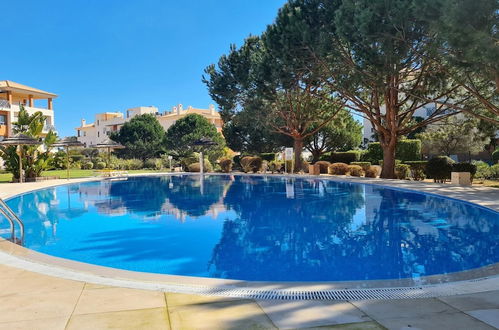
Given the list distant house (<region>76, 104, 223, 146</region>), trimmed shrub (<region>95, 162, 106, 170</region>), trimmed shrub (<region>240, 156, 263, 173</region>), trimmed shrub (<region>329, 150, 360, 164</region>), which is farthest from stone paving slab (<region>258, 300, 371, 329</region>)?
distant house (<region>76, 104, 223, 146</region>)

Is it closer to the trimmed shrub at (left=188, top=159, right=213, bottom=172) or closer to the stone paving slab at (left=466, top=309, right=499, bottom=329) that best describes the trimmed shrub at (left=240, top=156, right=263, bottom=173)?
the trimmed shrub at (left=188, top=159, right=213, bottom=172)

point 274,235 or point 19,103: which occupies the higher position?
point 19,103

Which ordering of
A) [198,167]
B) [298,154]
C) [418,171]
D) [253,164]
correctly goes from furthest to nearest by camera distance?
[198,167] → [253,164] → [298,154] → [418,171]

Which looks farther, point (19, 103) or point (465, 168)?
point (19, 103)

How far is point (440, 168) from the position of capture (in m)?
19.6

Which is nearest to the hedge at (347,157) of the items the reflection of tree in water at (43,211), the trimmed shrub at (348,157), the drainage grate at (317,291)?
the trimmed shrub at (348,157)

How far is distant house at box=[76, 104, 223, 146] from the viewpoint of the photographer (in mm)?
79625

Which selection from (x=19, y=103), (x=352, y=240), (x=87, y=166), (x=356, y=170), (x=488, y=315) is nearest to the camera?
(x=488, y=315)

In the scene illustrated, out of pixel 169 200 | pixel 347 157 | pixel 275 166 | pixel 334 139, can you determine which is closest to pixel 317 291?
pixel 169 200

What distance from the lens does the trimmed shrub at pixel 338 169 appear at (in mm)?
27141

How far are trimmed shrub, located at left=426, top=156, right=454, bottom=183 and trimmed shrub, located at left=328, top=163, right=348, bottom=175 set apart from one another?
724cm

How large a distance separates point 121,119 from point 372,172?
72356 mm

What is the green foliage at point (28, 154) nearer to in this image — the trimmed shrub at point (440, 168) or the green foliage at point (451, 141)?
the trimmed shrub at point (440, 168)

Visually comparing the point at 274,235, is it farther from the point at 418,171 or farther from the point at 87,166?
the point at 87,166
